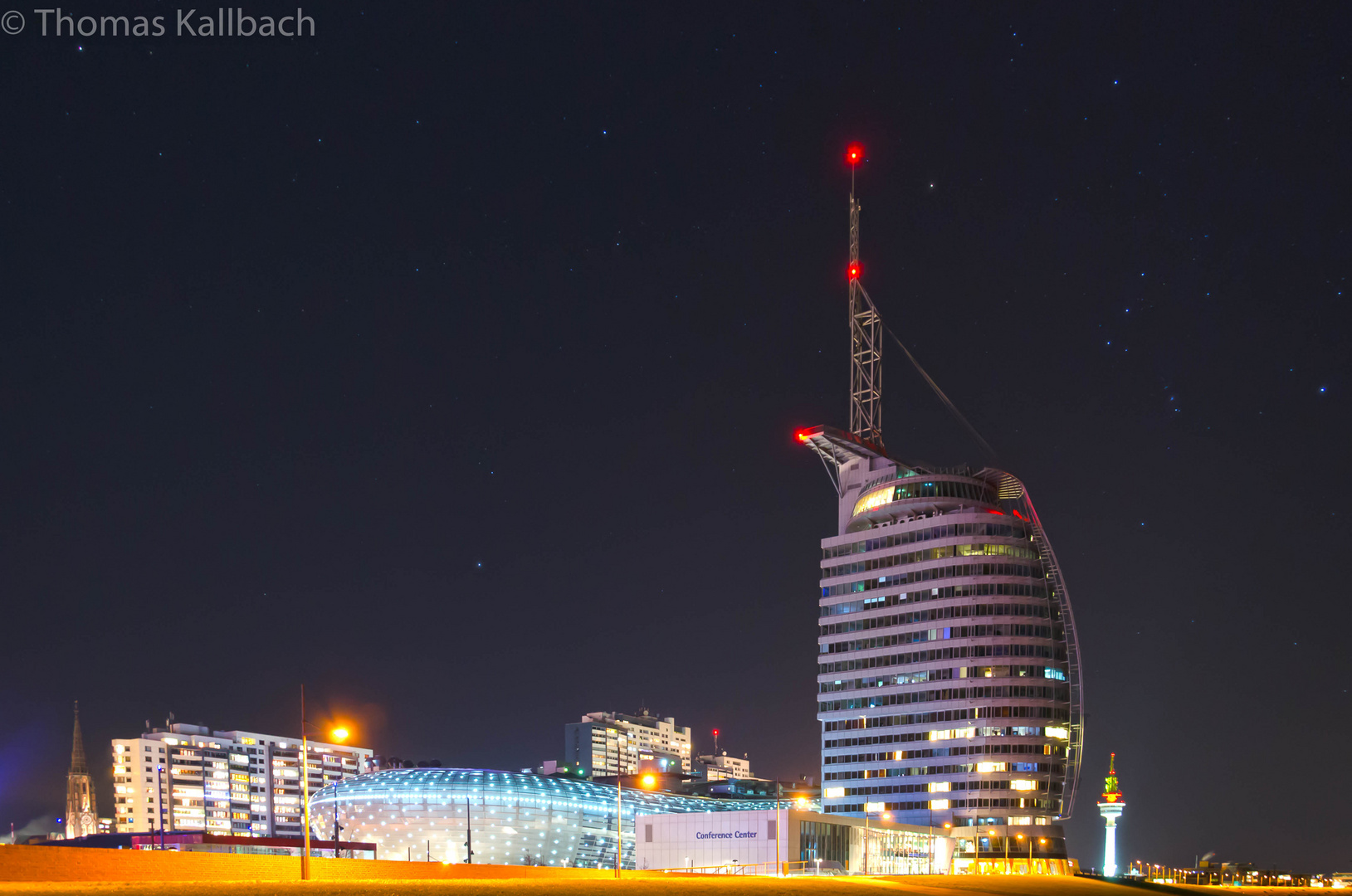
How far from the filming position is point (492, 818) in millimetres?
140625

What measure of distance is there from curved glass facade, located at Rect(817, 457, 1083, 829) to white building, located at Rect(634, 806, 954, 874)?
4388cm

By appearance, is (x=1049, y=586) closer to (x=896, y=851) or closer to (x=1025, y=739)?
(x=1025, y=739)

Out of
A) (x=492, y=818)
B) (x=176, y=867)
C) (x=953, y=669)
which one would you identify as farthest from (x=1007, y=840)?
(x=176, y=867)

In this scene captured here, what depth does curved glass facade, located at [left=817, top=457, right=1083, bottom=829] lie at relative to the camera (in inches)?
6619

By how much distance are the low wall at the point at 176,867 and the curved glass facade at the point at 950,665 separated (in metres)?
122

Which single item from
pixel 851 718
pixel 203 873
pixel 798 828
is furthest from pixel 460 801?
pixel 203 873

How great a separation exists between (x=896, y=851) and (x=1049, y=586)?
5258 cm

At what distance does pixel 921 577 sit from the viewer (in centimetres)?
17638

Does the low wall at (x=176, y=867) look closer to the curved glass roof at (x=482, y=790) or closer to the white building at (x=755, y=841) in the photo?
the white building at (x=755, y=841)

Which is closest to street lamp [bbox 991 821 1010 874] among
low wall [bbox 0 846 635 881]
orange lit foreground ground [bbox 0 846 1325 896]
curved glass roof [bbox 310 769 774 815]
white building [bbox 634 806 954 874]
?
curved glass roof [bbox 310 769 774 815]

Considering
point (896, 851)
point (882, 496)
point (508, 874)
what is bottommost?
point (896, 851)

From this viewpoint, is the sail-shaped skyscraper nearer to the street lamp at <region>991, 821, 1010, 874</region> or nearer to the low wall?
the street lamp at <region>991, 821, 1010, 874</region>

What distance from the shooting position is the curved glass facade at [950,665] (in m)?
168

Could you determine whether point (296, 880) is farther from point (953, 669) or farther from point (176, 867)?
point (953, 669)
